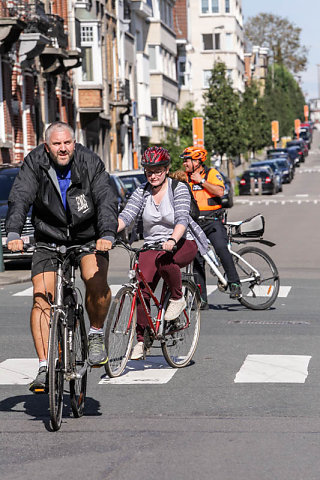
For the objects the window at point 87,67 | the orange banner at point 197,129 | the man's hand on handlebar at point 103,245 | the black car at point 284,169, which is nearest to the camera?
the man's hand on handlebar at point 103,245

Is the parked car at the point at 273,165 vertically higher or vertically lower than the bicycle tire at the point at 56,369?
lower

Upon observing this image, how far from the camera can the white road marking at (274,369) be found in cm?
978

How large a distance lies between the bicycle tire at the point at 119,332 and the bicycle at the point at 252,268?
5019 millimetres

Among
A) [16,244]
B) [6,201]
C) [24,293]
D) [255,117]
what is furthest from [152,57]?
[16,244]

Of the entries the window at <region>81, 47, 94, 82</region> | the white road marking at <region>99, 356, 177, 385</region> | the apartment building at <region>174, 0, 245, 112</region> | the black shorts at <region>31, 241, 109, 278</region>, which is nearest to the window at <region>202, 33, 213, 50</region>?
the apartment building at <region>174, 0, 245, 112</region>

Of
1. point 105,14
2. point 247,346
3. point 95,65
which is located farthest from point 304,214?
point 247,346

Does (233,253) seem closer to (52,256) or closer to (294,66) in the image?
(52,256)

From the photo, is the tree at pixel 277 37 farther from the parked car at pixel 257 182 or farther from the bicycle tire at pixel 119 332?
the bicycle tire at pixel 119 332

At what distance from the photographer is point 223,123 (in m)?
70.8

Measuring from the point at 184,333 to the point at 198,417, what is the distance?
237 centimetres

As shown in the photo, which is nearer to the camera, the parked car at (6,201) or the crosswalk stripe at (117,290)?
the crosswalk stripe at (117,290)

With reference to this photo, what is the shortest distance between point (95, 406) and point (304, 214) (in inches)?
1320

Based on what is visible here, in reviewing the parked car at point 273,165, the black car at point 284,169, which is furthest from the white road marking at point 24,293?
the black car at point 284,169

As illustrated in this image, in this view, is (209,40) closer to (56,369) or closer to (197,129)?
(197,129)
